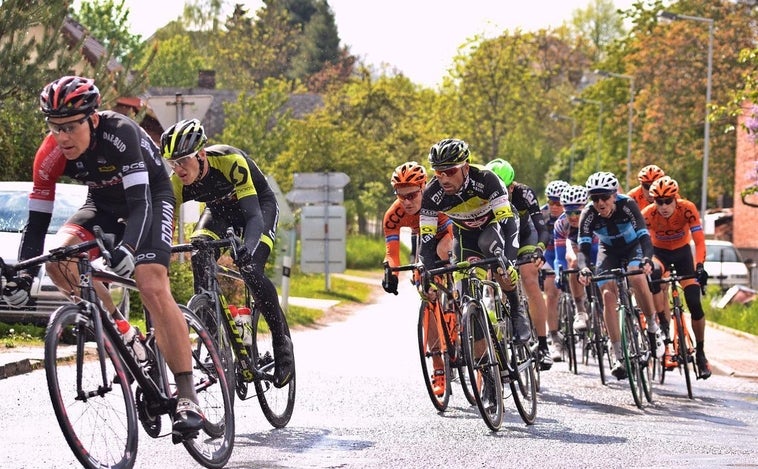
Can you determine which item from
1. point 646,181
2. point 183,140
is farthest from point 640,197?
point 183,140

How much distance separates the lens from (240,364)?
9055 mm

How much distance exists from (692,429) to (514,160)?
82.9 meters

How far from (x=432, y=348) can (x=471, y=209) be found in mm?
1107

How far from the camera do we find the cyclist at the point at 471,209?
1061cm

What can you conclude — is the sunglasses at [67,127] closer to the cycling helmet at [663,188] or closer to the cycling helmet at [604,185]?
the cycling helmet at [604,185]

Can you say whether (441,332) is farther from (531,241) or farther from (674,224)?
(674,224)

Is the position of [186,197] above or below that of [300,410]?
above

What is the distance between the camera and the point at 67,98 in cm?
682

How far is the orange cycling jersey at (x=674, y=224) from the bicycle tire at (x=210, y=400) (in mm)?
7540

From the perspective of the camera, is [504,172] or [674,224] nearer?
[504,172]

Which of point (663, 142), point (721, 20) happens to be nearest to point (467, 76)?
point (663, 142)

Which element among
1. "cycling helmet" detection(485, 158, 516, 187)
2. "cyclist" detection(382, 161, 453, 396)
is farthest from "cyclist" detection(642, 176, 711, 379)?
"cyclist" detection(382, 161, 453, 396)

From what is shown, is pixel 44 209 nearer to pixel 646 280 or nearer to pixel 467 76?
pixel 646 280

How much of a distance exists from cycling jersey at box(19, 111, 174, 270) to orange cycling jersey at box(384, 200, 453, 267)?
14.0 ft
